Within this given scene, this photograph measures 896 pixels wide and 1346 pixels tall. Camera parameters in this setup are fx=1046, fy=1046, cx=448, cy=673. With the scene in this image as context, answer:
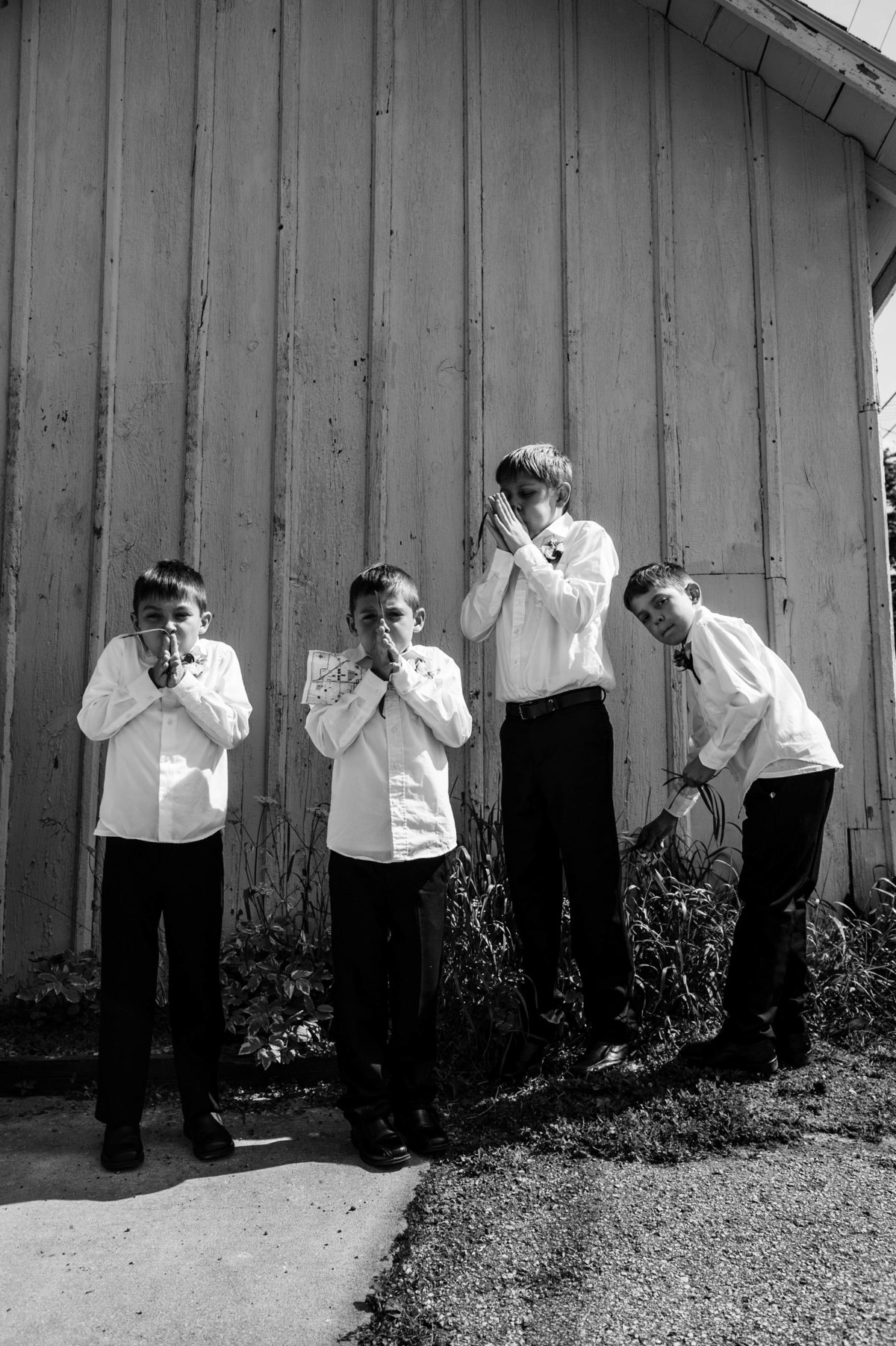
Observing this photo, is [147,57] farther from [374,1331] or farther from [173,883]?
[374,1331]

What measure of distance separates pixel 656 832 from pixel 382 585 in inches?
49.0

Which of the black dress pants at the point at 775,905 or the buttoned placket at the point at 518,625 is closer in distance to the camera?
the black dress pants at the point at 775,905

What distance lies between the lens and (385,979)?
3.16 meters

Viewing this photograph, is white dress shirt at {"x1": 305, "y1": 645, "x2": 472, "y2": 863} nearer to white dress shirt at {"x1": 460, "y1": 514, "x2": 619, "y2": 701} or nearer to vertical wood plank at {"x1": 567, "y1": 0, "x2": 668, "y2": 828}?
white dress shirt at {"x1": 460, "y1": 514, "x2": 619, "y2": 701}

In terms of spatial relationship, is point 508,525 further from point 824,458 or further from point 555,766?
point 824,458

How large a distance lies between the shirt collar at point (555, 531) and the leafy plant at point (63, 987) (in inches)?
97.5

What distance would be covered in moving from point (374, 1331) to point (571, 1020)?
5.42 ft

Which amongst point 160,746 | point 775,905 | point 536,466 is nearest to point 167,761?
point 160,746

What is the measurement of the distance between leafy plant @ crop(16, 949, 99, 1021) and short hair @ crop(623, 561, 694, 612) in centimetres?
259

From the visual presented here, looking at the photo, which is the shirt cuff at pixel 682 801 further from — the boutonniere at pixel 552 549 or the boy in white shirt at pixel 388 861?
the boutonniere at pixel 552 549


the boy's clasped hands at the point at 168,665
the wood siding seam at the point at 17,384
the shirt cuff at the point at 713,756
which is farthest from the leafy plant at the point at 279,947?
the shirt cuff at the point at 713,756

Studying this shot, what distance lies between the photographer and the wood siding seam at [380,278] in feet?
15.6

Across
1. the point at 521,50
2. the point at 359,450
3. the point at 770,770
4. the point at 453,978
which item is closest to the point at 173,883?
the point at 453,978

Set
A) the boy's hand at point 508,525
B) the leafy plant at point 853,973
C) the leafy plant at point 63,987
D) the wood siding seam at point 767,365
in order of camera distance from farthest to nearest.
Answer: the wood siding seam at point 767,365
the leafy plant at point 63,987
the leafy plant at point 853,973
the boy's hand at point 508,525
